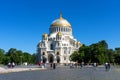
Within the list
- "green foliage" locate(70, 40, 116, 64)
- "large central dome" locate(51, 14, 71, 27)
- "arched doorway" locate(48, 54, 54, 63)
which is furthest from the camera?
"large central dome" locate(51, 14, 71, 27)

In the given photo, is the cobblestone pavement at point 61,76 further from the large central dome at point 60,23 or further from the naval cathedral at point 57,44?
the large central dome at point 60,23

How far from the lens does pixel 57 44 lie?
155625 millimetres

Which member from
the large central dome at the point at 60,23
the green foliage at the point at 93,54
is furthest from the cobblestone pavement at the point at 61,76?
the large central dome at the point at 60,23

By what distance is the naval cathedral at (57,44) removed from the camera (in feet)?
504

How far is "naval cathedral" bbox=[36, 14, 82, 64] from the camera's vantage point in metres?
154

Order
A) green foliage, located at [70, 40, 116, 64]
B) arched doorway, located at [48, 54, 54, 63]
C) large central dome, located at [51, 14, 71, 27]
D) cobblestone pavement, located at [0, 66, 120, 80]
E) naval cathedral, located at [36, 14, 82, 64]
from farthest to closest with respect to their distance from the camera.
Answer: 1. large central dome, located at [51, 14, 71, 27]
2. arched doorway, located at [48, 54, 54, 63]
3. naval cathedral, located at [36, 14, 82, 64]
4. green foliage, located at [70, 40, 116, 64]
5. cobblestone pavement, located at [0, 66, 120, 80]

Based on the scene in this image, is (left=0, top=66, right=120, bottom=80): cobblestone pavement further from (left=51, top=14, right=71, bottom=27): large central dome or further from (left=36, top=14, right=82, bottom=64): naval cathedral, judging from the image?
(left=51, top=14, right=71, bottom=27): large central dome

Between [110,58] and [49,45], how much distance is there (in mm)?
34244

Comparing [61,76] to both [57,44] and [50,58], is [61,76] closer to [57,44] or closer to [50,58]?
[57,44]

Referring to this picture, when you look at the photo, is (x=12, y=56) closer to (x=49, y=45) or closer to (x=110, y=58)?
(x=49, y=45)

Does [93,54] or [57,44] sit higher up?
[57,44]

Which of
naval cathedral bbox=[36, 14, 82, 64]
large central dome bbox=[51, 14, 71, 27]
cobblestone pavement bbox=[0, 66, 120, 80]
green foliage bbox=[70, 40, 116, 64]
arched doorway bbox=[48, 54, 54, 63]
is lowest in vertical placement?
cobblestone pavement bbox=[0, 66, 120, 80]

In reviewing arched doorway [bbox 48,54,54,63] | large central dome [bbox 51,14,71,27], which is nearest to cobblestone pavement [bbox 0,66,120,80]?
arched doorway [bbox 48,54,54,63]

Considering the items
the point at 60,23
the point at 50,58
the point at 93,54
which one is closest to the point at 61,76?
the point at 93,54
